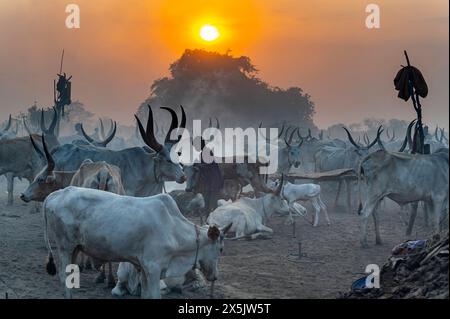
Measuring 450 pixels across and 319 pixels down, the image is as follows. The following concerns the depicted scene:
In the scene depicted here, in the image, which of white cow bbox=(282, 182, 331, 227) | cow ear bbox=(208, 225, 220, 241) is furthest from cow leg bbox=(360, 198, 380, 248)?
cow ear bbox=(208, 225, 220, 241)

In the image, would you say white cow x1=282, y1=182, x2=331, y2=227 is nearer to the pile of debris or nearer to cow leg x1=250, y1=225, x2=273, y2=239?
cow leg x1=250, y1=225, x2=273, y2=239

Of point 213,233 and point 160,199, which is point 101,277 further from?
point 213,233

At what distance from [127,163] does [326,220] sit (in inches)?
214

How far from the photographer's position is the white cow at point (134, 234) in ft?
23.2

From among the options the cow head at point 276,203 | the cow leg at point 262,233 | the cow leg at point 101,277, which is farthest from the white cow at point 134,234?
the cow head at point 276,203

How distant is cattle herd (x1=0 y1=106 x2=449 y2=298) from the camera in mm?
7180

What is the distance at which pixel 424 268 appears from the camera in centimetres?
706

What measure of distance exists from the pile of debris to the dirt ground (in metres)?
0.96

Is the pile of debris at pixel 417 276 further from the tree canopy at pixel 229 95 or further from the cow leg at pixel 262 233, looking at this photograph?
the tree canopy at pixel 229 95

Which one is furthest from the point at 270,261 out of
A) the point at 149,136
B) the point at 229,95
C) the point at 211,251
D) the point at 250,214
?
the point at 229,95

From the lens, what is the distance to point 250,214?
505 inches

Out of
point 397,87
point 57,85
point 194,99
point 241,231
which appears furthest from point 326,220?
point 194,99

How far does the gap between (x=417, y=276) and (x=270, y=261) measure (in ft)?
12.6
